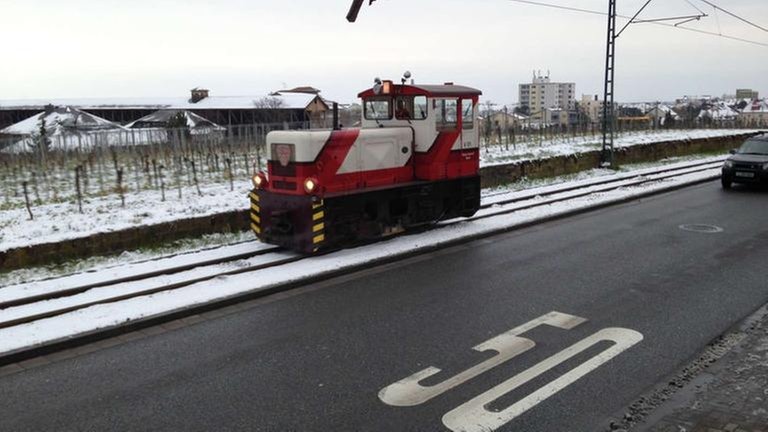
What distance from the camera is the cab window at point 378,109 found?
1270 centimetres

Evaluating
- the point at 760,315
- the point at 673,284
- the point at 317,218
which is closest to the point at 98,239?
the point at 317,218

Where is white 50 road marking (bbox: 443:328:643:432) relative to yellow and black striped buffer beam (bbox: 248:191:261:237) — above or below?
below

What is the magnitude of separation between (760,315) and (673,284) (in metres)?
1.43

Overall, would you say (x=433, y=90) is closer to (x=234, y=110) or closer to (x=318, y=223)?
(x=318, y=223)

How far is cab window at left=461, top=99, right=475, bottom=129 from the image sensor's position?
13.1 meters

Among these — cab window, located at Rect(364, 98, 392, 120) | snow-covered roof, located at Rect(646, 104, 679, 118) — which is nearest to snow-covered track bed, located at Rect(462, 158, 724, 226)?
cab window, located at Rect(364, 98, 392, 120)

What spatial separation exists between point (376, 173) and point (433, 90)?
6.95 ft

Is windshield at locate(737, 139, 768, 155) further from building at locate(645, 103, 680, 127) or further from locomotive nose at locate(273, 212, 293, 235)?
building at locate(645, 103, 680, 127)

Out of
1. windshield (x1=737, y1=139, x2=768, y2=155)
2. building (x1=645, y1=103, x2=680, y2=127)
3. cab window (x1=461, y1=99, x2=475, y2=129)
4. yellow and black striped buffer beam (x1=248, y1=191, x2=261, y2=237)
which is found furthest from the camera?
building (x1=645, y1=103, x2=680, y2=127)

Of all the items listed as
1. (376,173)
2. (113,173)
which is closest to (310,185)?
(376,173)

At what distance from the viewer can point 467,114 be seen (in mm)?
13250

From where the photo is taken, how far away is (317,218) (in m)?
10.7

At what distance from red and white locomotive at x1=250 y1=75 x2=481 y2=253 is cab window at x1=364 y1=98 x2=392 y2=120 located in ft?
0.07

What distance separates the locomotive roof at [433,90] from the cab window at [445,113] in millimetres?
149
